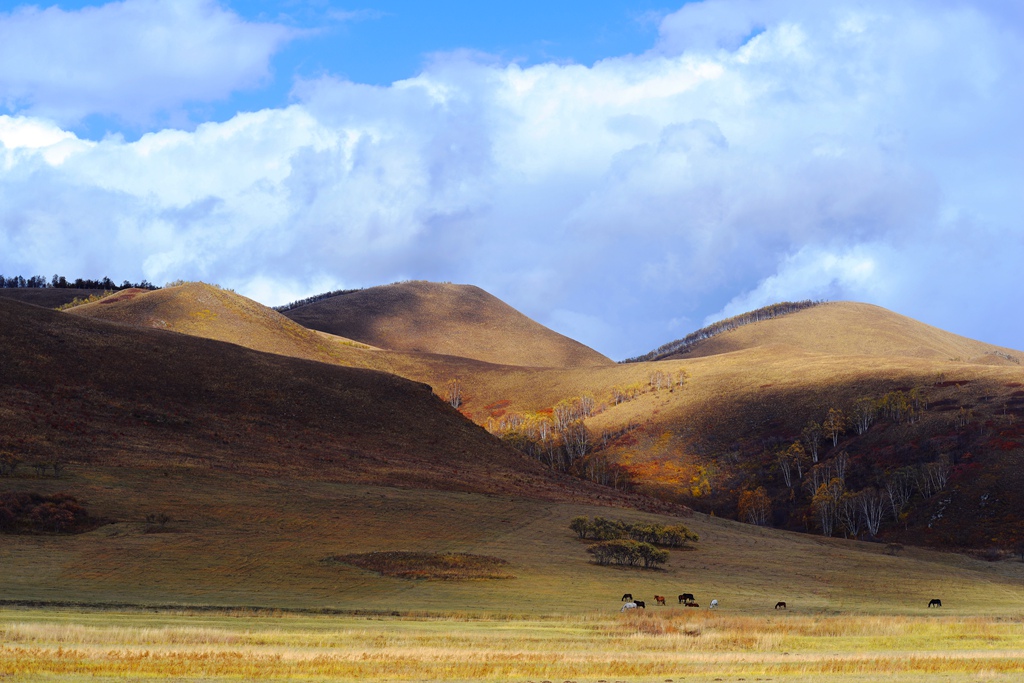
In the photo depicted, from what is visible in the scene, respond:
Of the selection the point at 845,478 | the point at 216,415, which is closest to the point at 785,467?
the point at 845,478

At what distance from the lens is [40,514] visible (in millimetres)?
60938

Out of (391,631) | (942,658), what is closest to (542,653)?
(391,631)

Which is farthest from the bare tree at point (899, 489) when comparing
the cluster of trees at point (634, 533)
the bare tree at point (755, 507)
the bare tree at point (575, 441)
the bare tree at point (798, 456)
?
the bare tree at point (575, 441)

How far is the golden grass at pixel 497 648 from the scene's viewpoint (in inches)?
917

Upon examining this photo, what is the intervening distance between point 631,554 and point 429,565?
1585 centimetres

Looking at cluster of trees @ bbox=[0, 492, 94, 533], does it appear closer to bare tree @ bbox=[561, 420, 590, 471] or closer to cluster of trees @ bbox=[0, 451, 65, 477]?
cluster of trees @ bbox=[0, 451, 65, 477]

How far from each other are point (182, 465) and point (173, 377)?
3122 cm

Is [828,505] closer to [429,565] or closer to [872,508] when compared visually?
[872,508]

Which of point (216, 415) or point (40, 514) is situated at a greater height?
point (216, 415)

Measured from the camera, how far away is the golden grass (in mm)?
23281

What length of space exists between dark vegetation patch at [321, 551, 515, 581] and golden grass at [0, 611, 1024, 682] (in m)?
16.7

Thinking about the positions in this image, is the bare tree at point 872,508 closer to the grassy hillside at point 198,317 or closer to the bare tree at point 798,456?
the bare tree at point 798,456

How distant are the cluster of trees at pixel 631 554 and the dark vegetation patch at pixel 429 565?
895 centimetres

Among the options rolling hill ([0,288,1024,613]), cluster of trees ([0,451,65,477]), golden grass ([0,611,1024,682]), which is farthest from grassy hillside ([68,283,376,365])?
golden grass ([0,611,1024,682])
